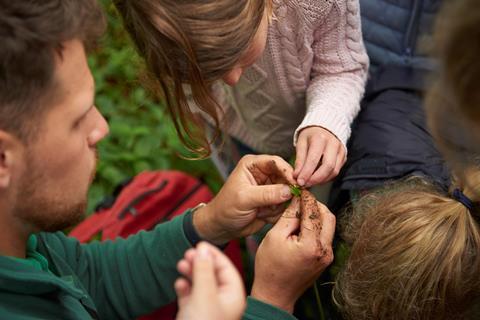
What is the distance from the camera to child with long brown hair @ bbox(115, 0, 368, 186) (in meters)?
1.85

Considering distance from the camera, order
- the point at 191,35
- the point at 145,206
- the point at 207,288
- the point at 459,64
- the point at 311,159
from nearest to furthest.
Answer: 1. the point at 459,64
2. the point at 207,288
3. the point at 191,35
4. the point at 311,159
5. the point at 145,206

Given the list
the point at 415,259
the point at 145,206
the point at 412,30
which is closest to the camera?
the point at 415,259

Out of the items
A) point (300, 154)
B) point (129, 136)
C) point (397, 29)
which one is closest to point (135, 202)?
point (129, 136)

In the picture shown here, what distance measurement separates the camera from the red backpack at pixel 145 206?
2951mm

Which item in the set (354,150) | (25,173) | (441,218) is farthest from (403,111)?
(25,173)

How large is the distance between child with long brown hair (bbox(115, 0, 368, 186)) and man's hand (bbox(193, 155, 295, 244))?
10cm

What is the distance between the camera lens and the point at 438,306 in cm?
176

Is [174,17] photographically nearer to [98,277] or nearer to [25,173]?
[25,173]

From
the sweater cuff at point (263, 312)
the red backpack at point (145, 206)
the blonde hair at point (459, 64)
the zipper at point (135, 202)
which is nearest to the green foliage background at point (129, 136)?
the red backpack at point (145, 206)

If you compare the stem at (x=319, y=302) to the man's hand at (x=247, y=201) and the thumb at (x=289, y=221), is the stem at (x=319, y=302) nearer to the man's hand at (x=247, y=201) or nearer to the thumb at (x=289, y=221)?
the man's hand at (x=247, y=201)

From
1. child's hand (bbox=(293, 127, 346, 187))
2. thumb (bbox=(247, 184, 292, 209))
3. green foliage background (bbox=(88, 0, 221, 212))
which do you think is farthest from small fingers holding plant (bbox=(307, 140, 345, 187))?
green foliage background (bbox=(88, 0, 221, 212))

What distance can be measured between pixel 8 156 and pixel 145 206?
4.86 ft

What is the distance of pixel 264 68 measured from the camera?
2.37 m

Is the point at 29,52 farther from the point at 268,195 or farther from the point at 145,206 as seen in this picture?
the point at 145,206
